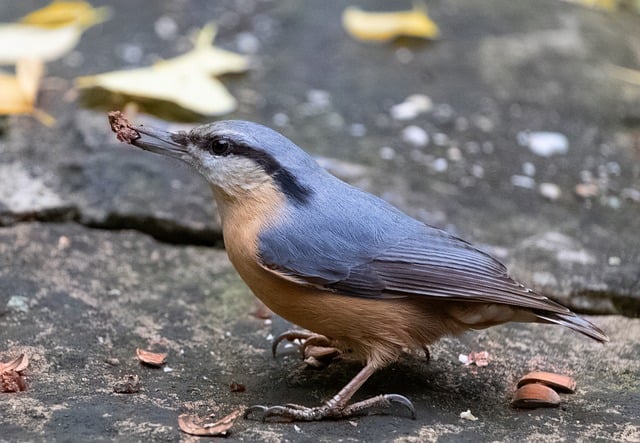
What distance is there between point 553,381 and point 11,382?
1.87 meters

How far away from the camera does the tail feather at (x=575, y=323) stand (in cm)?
298

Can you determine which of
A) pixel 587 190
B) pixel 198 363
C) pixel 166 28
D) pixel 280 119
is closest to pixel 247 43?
pixel 166 28

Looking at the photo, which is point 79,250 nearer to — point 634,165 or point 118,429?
point 118,429

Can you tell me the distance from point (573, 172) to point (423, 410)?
240 cm

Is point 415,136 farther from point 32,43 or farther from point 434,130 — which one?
point 32,43

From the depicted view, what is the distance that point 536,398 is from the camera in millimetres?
2969

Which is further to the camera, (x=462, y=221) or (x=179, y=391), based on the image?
(x=462, y=221)

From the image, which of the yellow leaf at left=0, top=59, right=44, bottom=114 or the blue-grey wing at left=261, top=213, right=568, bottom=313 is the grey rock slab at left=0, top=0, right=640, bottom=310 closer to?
the yellow leaf at left=0, top=59, right=44, bottom=114

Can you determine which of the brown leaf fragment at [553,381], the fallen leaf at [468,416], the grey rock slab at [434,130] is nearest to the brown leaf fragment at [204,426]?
the fallen leaf at [468,416]

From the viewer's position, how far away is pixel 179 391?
9.81 feet

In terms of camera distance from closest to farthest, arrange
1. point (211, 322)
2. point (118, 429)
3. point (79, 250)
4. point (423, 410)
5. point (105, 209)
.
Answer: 1. point (118, 429)
2. point (423, 410)
3. point (211, 322)
4. point (79, 250)
5. point (105, 209)

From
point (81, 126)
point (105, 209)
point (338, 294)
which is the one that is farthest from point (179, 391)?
point (81, 126)

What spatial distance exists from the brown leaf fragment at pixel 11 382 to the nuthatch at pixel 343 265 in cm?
76

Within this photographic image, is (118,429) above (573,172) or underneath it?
underneath
